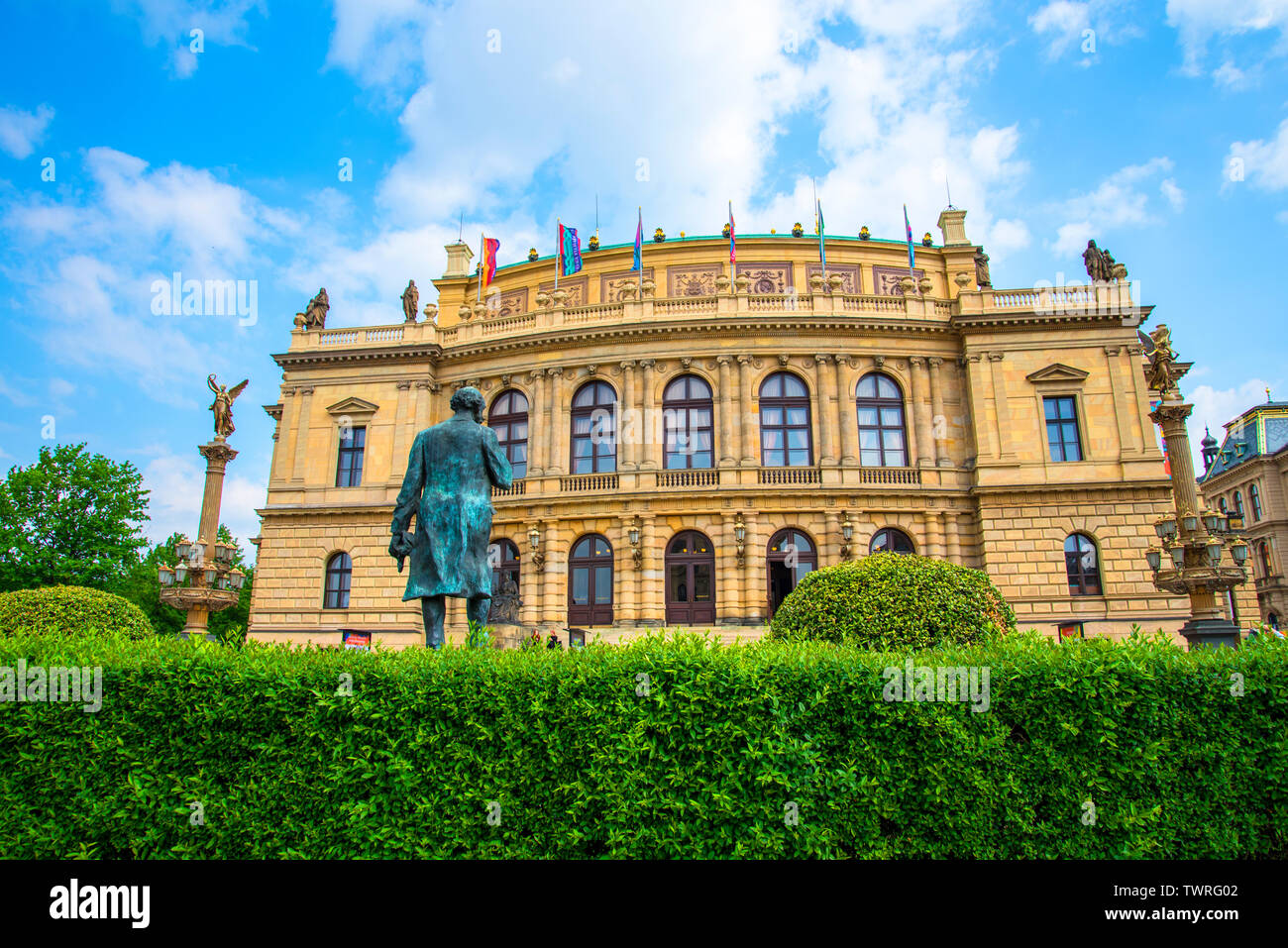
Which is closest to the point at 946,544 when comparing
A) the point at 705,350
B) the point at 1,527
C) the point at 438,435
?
the point at 705,350

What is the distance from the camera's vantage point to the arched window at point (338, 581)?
3084cm


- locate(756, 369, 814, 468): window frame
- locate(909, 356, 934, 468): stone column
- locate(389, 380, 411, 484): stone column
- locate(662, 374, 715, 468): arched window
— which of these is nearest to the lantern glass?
locate(909, 356, 934, 468): stone column

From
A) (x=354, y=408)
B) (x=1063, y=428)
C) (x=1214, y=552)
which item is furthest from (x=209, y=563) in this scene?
(x=1063, y=428)

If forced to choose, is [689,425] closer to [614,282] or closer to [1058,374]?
[614,282]

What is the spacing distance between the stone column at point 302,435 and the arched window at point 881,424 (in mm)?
23805

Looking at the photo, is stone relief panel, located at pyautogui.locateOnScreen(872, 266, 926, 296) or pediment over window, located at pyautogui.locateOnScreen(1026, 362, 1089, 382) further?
stone relief panel, located at pyautogui.locateOnScreen(872, 266, 926, 296)

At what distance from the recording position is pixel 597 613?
28109mm

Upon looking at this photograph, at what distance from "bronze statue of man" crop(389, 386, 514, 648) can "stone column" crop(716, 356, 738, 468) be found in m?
19.9

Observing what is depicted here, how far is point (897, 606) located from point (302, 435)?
Answer: 2833 cm

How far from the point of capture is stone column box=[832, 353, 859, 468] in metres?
28.3

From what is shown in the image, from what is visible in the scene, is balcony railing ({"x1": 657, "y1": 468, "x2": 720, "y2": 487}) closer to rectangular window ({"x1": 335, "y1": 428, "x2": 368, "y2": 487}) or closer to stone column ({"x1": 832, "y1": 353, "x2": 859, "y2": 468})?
stone column ({"x1": 832, "y1": 353, "x2": 859, "y2": 468})
